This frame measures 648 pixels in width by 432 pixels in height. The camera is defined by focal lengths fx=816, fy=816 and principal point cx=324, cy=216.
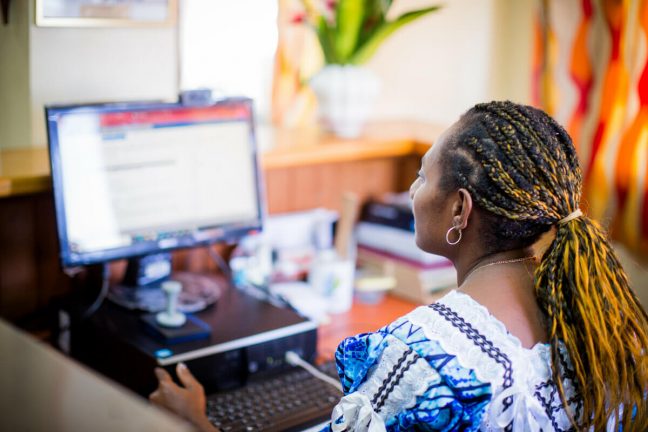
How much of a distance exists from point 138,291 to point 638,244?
6.82ft

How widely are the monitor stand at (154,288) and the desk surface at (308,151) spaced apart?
270 mm

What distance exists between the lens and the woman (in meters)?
1.07

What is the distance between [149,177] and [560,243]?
2.76ft

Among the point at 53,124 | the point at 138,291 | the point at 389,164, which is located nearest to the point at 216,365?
the point at 138,291

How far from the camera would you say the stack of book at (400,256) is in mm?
1997

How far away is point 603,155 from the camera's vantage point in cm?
313

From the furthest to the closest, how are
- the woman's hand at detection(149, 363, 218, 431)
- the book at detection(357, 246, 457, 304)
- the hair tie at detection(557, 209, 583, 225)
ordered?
the book at detection(357, 246, 457, 304) < the woman's hand at detection(149, 363, 218, 431) < the hair tie at detection(557, 209, 583, 225)

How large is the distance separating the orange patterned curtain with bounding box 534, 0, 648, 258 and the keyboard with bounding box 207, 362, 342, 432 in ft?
6.12

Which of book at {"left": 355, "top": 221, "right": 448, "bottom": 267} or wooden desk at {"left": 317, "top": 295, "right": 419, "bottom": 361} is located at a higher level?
book at {"left": 355, "top": 221, "right": 448, "bottom": 267}

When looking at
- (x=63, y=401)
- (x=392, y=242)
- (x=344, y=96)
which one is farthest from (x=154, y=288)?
(x=63, y=401)

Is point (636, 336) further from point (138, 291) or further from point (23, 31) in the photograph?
point (23, 31)

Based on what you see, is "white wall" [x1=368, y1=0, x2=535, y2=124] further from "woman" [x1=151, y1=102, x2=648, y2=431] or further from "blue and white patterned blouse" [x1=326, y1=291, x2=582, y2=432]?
"blue and white patterned blouse" [x1=326, y1=291, x2=582, y2=432]

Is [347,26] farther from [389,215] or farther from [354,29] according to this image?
[389,215]

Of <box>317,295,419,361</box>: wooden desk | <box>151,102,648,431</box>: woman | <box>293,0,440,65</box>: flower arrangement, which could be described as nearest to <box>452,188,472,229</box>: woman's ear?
<box>151,102,648,431</box>: woman
